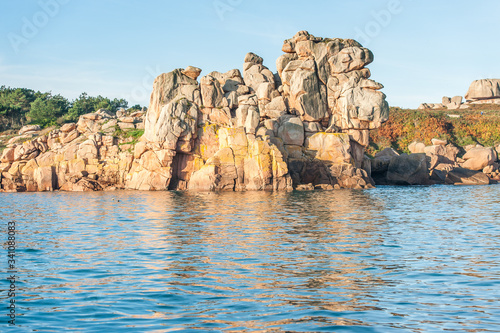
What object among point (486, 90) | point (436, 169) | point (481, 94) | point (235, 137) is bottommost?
point (436, 169)

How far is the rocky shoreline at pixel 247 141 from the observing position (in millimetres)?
54531

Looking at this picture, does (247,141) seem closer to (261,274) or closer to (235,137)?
(235,137)

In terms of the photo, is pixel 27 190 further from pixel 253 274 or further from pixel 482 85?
pixel 482 85

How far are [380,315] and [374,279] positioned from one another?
10.1ft

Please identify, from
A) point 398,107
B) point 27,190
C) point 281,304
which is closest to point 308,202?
point 281,304

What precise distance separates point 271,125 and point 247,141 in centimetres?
615

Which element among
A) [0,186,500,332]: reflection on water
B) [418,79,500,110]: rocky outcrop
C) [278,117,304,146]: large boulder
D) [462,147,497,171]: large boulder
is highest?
[418,79,500,110]: rocky outcrop

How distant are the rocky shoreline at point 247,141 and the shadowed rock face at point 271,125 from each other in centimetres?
12

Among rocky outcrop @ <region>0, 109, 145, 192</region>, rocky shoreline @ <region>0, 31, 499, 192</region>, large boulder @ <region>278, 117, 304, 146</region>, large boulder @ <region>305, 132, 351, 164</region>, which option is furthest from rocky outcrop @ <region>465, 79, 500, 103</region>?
rocky outcrop @ <region>0, 109, 145, 192</region>

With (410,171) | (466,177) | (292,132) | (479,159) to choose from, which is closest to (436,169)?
(466,177)

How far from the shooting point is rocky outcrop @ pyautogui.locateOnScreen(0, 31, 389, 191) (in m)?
54.0

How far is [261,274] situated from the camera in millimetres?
14008

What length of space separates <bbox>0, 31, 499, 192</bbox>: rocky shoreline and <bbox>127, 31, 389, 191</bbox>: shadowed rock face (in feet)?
0.40

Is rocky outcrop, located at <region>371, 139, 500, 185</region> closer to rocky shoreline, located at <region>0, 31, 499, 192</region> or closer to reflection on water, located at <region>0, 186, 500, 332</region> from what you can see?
rocky shoreline, located at <region>0, 31, 499, 192</region>
